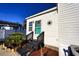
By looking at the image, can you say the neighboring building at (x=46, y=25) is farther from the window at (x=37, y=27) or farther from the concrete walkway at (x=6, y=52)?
the concrete walkway at (x=6, y=52)

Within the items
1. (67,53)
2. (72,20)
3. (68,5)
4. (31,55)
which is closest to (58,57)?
(67,53)

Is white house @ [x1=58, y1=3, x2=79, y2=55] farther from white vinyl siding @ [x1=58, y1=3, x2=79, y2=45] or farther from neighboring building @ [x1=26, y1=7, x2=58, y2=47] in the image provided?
neighboring building @ [x1=26, y1=7, x2=58, y2=47]

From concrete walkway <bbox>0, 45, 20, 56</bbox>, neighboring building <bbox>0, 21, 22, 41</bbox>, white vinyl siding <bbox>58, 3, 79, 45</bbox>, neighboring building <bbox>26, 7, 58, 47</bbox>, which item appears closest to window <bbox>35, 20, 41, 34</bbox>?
neighboring building <bbox>26, 7, 58, 47</bbox>

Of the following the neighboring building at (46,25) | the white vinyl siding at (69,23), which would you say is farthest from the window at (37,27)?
the white vinyl siding at (69,23)

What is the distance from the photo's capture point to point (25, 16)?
4160 millimetres

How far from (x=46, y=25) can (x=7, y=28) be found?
2.94ft

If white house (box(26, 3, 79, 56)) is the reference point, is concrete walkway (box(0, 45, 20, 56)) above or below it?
below

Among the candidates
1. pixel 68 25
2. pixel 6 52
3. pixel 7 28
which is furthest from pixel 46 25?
pixel 6 52

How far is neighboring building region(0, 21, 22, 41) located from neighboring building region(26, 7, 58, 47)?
25 cm

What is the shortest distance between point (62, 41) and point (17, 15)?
1.17 m

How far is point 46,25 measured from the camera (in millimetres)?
4180

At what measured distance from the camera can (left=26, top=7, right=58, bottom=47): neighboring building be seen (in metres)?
4.05

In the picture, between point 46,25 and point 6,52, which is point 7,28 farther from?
point 46,25

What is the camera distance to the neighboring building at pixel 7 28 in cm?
407
